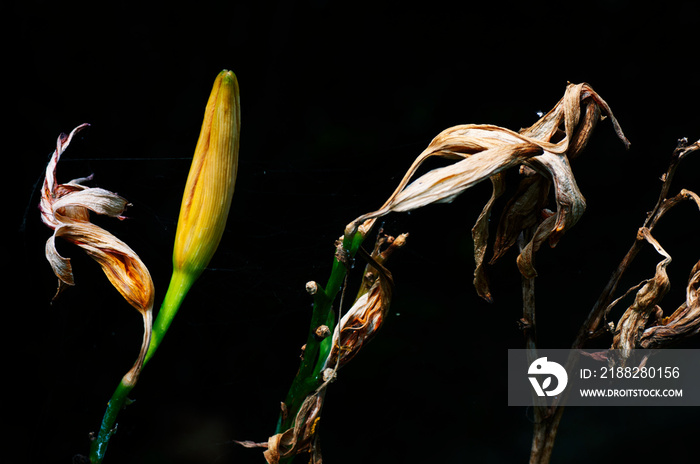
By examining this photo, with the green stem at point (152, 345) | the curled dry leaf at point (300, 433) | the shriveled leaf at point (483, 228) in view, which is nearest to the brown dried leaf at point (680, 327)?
the shriveled leaf at point (483, 228)

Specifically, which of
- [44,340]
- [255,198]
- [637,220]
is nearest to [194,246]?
[255,198]

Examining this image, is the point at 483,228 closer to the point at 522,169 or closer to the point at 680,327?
the point at 522,169

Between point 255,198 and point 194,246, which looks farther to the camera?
point 255,198

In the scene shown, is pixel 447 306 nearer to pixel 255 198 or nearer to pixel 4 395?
pixel 255 198

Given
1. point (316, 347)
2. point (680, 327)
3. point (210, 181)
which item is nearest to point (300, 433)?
point (316, 347)

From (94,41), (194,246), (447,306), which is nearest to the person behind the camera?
(194,246)

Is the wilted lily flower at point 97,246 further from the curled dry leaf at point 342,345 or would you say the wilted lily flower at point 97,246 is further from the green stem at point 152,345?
the curled dry leaf at point 342,345
